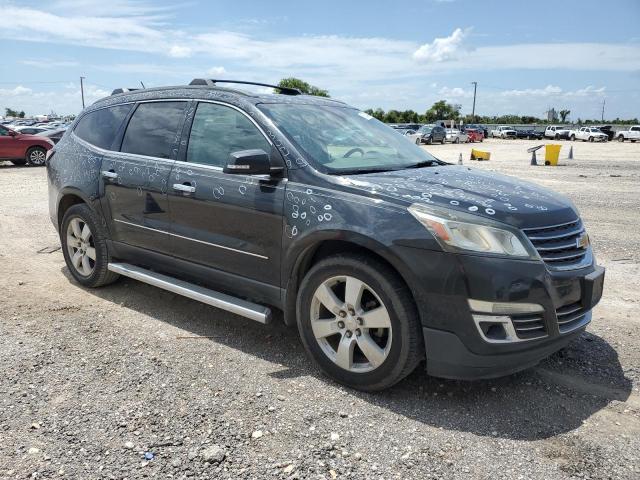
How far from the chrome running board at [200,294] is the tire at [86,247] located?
0.73 feet

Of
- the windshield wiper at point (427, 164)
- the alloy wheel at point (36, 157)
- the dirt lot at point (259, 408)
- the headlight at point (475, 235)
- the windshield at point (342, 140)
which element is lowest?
the dirt lot at point (259, 408)

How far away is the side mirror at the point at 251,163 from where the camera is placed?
354 cm

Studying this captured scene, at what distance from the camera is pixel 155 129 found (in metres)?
4.66

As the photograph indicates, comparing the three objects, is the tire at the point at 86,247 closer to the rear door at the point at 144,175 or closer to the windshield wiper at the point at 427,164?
the rear door at the point at 144,175

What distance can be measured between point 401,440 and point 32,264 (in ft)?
16.6

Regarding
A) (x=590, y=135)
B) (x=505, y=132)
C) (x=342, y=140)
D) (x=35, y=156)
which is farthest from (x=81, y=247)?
(x=505, y=132)

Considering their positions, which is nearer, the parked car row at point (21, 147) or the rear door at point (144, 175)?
the rear door at point (144, 175)

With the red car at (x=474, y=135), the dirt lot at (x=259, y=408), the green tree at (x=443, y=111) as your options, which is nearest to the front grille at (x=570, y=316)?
the dirt lot at (x=259, y=408)

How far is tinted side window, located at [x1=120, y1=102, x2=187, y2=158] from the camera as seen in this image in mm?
4484

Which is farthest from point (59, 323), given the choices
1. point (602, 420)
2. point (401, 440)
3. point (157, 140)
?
point (602, 420)

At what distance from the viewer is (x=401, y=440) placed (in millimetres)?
2941

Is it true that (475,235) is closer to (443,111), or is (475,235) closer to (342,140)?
(342,140)

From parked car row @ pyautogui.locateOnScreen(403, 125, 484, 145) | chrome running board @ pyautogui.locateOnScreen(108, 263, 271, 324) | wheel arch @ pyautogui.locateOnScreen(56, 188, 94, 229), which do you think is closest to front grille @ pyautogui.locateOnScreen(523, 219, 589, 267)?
chrome running board @ pyautogui.locateOnScreen(108, 263, 271, 324)

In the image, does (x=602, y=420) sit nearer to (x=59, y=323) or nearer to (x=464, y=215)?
(x=464, y=215)
